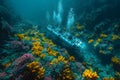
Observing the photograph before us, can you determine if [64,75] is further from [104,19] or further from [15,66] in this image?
[104,19]

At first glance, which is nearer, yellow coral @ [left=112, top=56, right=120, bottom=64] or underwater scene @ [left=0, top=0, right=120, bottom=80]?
underwater scene @ [left=0, top=0, right=120, bottom=80]

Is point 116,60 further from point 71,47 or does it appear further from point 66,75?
point 66,75

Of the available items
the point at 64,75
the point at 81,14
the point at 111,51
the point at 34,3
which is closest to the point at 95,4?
the point at 81,14

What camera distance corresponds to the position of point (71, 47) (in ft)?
43.9

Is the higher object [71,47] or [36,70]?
[71,47]

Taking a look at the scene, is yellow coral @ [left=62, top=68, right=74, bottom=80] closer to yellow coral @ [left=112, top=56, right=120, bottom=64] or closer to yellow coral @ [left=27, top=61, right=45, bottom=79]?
yellow coral @ [left=27, top=61, right=45, bottom=79]

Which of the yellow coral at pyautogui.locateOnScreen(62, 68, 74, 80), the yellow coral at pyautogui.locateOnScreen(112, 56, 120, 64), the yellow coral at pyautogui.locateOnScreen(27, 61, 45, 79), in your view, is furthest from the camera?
the yellow coral at pyautogui.locateOnScreen(112, 56, 120, 64)

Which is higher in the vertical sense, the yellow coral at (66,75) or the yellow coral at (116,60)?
the yellow coral at (116,60)

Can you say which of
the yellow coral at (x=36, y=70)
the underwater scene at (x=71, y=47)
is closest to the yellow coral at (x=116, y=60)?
the underwater scene at (x=71, y=47)

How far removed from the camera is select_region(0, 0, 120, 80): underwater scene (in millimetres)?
8328

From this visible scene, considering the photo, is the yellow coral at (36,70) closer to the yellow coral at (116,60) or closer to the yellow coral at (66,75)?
the yellow coral at (66,75)

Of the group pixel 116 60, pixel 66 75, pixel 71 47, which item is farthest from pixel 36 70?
pixel 116 60

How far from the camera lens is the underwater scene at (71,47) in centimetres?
833

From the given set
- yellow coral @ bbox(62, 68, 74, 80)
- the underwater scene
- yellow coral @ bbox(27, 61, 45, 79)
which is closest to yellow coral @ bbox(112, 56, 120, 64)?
the underwater scene
